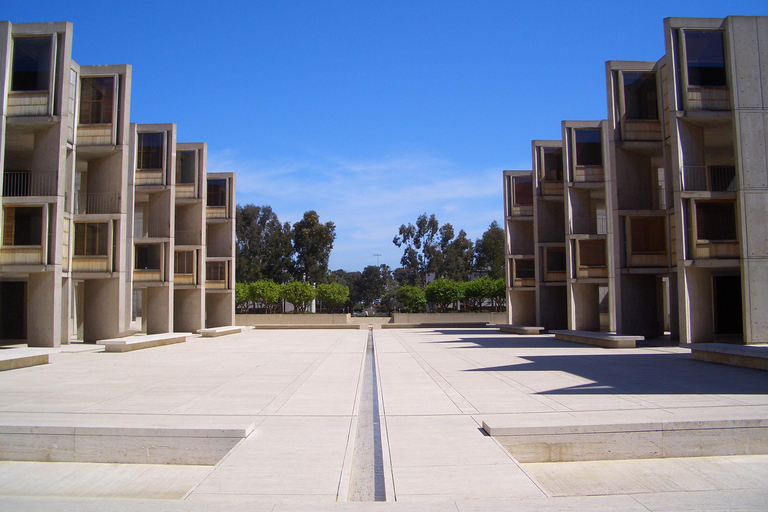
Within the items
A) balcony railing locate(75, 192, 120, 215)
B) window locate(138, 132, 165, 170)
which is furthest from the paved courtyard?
window locate(138, 132, 165, 170)

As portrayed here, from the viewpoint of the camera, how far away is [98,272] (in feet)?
85.3

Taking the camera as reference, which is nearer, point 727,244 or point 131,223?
point 727,244

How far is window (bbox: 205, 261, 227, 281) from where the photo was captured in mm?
40969

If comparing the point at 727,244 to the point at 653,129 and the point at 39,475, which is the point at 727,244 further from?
the point at 39,475

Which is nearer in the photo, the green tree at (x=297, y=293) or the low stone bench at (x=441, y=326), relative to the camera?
the low stone bench at (x=441, y=326)

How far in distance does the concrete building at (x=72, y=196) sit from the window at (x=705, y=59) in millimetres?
23466

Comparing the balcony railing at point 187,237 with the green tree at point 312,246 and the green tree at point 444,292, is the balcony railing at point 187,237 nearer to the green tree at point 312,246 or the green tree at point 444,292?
the green tree at point 444,292

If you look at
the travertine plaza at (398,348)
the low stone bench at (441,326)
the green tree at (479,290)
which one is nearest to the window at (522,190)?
the travertine plaza at (398,348)

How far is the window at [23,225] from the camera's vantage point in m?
22.7

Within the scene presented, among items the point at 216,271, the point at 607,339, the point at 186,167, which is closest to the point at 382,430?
the point at 607,339

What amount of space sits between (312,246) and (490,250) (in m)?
26.8

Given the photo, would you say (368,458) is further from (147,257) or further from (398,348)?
(147,257)

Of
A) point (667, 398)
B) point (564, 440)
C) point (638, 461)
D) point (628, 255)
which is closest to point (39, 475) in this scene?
point (564, 440)

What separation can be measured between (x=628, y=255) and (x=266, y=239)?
198 ft
